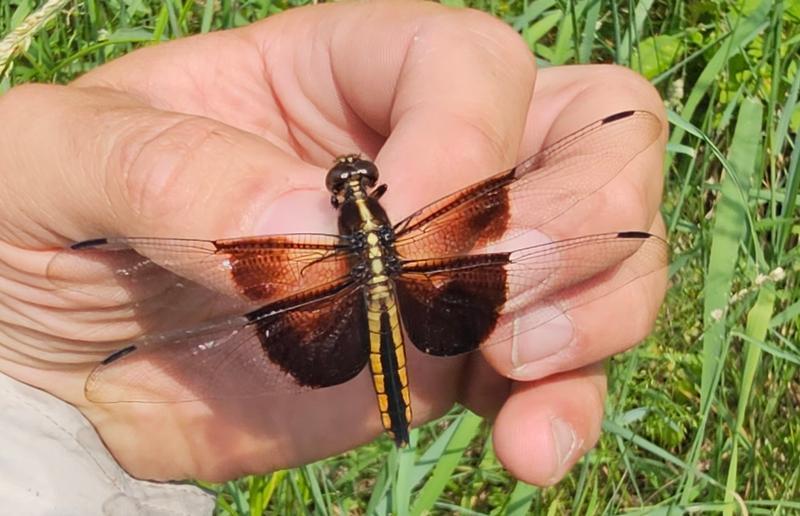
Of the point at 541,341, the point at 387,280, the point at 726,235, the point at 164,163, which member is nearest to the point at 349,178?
the point at 387,280

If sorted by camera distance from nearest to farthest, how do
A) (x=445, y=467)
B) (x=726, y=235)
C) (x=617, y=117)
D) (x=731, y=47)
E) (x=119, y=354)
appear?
(x=119, y=354), (x=617, y=117), (x=445, y=467), (x=726, y=235), (x=731, y=47)

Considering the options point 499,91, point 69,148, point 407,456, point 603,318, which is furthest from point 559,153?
point 69,148

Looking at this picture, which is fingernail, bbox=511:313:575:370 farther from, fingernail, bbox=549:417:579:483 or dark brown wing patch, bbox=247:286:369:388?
dark brown wing patch, bbox=247:286:369:388

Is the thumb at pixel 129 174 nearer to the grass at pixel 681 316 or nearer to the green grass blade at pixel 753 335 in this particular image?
the grass at pixel 681 316

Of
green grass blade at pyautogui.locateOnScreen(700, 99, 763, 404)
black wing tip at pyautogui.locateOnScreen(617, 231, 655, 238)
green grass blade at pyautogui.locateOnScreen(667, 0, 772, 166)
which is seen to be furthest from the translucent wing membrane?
green grass blade at pyautogui.locateOnScreen(667, 0, 772, 166)

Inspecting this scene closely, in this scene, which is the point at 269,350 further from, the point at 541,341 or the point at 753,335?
the point at 753,335

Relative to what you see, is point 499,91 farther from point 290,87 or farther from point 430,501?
point 430,501
